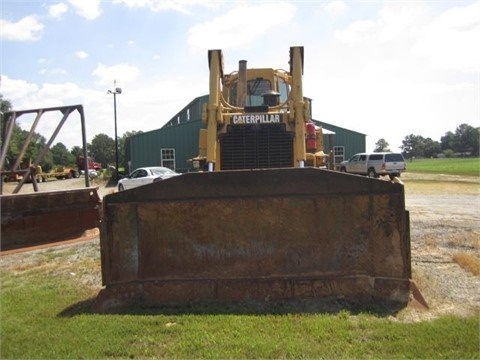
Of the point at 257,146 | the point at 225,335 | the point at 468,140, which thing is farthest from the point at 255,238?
the point at 468,140

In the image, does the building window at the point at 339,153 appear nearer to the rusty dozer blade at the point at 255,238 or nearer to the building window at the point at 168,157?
the building window at the point at 168,157

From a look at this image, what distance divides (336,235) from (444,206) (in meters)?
10.2

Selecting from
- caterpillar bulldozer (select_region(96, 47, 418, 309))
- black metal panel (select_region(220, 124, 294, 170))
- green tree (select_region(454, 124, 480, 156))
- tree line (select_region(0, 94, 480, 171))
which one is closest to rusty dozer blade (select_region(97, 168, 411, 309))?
caterpillar bulldozer (select_region(96, 47, 418, 309))

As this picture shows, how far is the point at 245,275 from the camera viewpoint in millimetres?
4492

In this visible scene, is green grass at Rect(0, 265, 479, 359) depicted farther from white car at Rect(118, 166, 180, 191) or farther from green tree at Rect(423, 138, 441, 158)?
green tree at Rect(423, 138, 441, 158)

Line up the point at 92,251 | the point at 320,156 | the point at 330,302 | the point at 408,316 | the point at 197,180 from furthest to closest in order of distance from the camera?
the point at 320,156, the point at 92,251, the point at 197,180, the point at 330,302, the point at 408,316

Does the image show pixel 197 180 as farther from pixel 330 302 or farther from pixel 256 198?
pixel 330 302

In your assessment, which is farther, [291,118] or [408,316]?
[291,118]

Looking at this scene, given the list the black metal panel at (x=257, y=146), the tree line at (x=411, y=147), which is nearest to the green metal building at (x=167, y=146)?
the black metal panel at (x=257, y=146)

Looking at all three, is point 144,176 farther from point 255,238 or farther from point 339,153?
point 255,238

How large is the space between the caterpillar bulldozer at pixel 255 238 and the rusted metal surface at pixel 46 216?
145 inches

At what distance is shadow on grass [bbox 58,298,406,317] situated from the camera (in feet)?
13.5

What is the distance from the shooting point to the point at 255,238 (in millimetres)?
4551

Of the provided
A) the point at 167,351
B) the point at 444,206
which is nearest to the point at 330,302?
the point at 167,351
